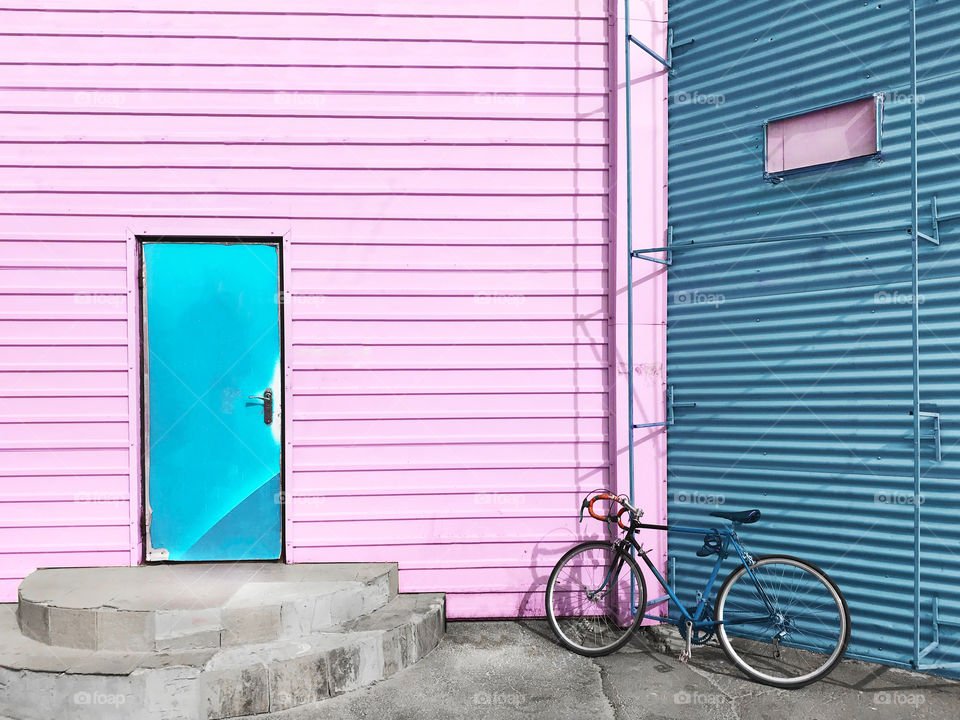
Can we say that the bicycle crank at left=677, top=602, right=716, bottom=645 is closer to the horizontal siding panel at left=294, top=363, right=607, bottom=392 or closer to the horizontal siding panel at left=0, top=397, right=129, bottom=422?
the horizontal siding panel at left=294, top=363, right=607, bottom=392

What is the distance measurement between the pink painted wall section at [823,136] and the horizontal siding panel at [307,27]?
5.54 ft

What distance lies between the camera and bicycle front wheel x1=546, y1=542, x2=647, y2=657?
5152 mm

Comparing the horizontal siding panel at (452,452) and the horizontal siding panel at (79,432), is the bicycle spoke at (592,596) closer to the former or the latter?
the horizontal siding panel at (452,452)

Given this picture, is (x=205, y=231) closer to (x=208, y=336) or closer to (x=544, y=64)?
(x=208, y=336)

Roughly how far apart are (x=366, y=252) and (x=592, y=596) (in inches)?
127

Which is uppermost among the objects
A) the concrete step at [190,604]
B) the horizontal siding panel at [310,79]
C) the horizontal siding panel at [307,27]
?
the horizontal siding panel at [307,27]

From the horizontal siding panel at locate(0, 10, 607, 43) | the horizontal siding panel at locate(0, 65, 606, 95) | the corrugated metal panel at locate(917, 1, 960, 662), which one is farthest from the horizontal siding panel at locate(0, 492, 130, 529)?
the corrugated metal panel at locate(917, 1, 960, 662)

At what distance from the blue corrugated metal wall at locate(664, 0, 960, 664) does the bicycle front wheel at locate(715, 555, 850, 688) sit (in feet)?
0.78

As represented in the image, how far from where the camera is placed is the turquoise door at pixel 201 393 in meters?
5.58


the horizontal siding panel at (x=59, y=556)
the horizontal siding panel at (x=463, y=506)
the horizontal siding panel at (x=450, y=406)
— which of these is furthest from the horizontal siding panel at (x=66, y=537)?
the horizontal siding panel at (x=450, y=406)

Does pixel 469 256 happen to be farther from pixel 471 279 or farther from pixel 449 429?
pixel 449 429

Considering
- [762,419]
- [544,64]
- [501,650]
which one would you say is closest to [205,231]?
[544,64]

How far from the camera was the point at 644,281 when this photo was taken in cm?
564

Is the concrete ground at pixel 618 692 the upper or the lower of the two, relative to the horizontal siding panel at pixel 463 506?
lower
